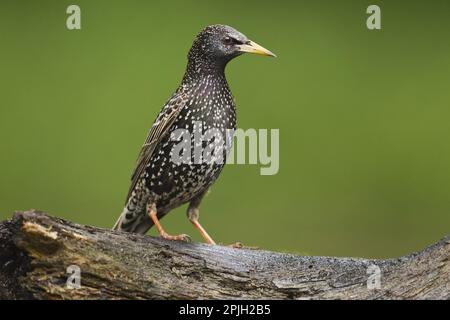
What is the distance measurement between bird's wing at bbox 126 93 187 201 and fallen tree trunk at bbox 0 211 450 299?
1.18 m

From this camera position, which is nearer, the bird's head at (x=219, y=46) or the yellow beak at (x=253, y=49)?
the yellow beak at (x=253, y=49)

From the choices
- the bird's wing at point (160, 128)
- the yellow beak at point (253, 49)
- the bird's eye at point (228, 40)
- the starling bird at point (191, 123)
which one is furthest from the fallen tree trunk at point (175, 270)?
the bird's eye at point (228, 40)

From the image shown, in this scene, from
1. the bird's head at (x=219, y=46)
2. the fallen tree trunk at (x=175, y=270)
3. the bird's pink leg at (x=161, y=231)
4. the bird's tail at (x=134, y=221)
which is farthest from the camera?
the bird's tail at (x=134, y=221)

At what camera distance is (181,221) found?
38.4ft

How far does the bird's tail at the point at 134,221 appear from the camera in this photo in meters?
7.68

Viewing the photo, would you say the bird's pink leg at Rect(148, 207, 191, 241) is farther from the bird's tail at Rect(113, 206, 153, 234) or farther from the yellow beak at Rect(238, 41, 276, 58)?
the yellow beak at Rect(238, 41, 276, 58)

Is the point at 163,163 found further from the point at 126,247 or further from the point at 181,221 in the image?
the point at 181,221

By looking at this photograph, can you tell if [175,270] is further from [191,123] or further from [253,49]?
[253,49]

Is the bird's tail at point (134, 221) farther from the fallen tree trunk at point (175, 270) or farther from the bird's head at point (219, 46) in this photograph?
the bird's head at point (219, 46)

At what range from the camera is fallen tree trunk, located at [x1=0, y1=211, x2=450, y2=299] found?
5.34m

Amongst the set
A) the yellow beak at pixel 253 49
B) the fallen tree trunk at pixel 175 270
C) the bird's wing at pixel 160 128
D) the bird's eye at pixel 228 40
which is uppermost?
the bird's eye at pixel 228 40

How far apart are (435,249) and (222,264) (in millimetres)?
1586

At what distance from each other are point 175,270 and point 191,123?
67.0 inches

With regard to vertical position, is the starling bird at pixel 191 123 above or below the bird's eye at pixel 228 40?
below
